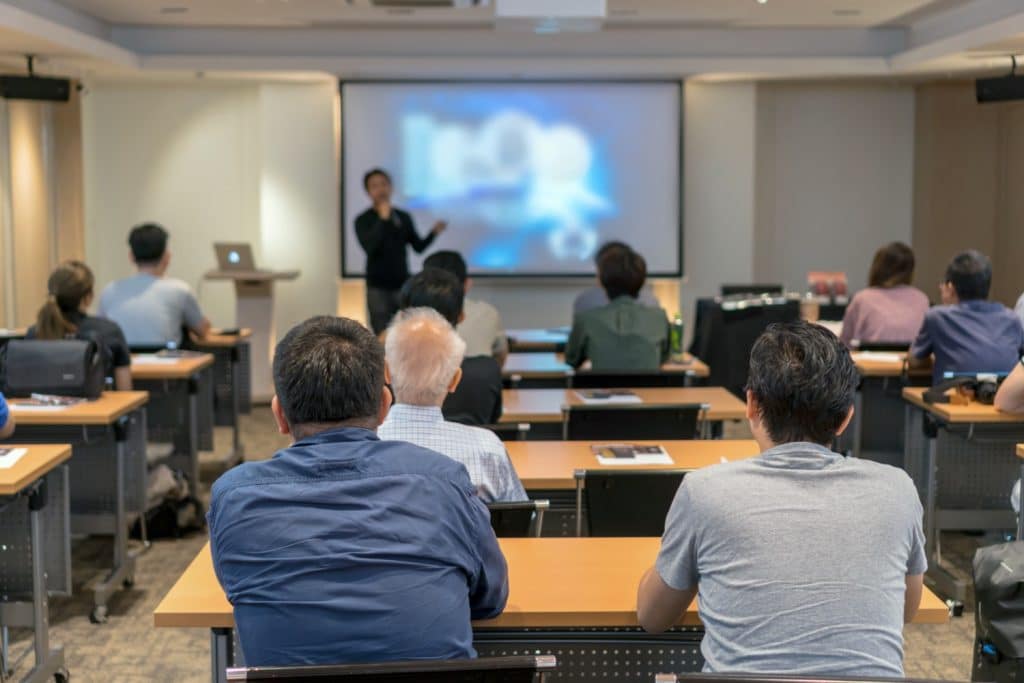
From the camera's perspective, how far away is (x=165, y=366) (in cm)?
607

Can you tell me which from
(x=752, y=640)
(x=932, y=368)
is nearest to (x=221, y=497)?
(x=752, y=640)

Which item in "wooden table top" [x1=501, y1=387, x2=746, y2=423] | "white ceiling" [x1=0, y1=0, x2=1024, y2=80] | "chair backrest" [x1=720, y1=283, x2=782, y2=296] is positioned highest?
"white ceiling" [x1=0, y1=0, x2=1024, y2=80]

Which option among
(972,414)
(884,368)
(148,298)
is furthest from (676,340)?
(148,298)

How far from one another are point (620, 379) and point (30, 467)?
8.60 ft

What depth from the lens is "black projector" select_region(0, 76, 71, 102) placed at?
8.11 meters

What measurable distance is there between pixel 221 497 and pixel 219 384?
215 inches

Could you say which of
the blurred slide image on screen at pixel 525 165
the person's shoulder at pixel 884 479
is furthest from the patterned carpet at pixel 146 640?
the blurred slide image on screen at pixel 525 165


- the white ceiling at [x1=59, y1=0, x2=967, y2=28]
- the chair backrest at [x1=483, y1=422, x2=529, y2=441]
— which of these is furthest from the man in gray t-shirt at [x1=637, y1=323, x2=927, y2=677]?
the white ceiling at [x1=59, y1=0, x2=967, y2=28]

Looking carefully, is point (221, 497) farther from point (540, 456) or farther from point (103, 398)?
point (103, 398)

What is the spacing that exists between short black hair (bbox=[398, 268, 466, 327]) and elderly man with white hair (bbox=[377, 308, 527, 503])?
1.19 m

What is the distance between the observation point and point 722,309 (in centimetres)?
835

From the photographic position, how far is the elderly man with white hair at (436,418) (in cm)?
308

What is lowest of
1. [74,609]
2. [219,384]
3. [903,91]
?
[74,609]

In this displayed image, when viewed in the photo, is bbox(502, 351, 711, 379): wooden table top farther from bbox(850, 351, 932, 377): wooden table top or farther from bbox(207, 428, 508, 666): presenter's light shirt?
bbox(207, 428, 508, 666): presenter's light shirt
